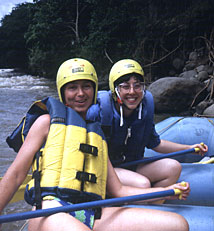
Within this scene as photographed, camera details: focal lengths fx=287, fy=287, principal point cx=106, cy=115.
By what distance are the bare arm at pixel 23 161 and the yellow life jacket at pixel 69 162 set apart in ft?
0.13

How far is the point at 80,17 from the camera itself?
16.2m

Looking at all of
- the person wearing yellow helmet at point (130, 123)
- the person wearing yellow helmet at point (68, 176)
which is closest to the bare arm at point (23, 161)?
the person wearing yellow helmet at point (68, 176)

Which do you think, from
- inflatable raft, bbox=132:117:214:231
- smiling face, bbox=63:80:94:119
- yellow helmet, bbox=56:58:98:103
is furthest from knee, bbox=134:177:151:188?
yellow helmet, bbox=56:58:98:103

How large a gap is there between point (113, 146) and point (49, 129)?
0.73m

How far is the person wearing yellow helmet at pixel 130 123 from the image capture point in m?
2.06

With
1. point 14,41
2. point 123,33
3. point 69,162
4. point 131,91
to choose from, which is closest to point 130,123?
point 131,91

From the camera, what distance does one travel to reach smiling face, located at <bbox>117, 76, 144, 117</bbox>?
205cm

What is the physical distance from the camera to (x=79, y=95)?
1.79 meters

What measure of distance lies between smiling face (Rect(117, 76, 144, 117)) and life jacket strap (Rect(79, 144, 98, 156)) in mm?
580

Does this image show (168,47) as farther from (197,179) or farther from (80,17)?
(197,179)

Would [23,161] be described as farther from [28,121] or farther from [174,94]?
[174,94]

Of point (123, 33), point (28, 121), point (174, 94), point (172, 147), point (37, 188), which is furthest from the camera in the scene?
point (123, 33)

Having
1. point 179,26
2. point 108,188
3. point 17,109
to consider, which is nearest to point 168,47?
point 179,26

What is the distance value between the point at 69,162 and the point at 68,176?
0.07m
